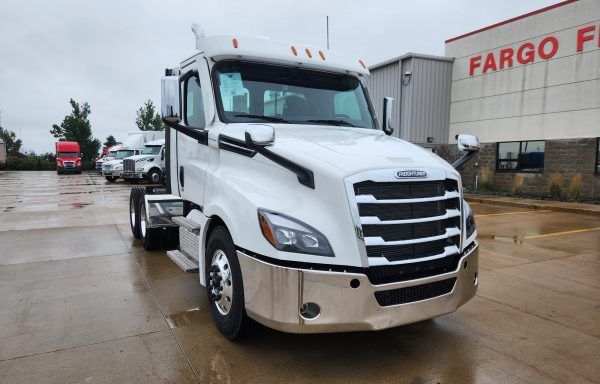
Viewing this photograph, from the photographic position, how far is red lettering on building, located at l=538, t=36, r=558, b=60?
15328 millimetres

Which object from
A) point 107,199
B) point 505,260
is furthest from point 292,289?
point 107,199

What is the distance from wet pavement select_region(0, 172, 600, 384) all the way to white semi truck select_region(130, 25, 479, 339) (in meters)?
0.43

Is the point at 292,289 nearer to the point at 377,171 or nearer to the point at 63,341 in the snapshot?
the point at 377,171

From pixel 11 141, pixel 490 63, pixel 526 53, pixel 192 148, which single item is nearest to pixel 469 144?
pixel 192 148

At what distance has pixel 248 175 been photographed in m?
3.58

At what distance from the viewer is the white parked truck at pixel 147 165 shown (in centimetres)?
2233

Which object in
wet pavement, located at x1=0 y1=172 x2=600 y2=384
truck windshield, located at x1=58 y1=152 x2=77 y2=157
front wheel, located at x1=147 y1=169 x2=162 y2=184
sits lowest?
wet pavement, located at x1=0 y1=172 x2=600 y2=384

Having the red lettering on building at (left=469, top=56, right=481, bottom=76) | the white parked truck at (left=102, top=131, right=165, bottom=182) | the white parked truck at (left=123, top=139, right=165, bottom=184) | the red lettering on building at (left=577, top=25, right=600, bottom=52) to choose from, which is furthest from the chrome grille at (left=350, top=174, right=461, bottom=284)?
the white parked truck at (left=102, top=131, right=165, bottom=182)

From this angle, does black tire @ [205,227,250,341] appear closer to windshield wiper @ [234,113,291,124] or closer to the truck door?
the truck door

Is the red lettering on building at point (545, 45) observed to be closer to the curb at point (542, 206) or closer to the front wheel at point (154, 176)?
the curb at point (542, 206)

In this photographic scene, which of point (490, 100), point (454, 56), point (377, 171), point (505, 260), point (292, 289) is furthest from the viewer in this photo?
point (454, 56)

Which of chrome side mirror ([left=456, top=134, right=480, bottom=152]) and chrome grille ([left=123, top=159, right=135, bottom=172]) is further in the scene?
chrome grille ([left=123, top=159, right=135, bottom=172])

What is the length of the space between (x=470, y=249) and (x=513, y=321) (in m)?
1.21

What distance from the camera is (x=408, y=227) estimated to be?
316 cm
